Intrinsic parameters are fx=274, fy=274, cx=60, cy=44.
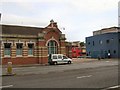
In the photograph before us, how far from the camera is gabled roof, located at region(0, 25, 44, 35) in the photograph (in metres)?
47.9

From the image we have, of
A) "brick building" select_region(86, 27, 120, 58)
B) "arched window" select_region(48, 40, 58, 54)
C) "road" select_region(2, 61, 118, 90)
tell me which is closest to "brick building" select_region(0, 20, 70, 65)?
"arched window" select_region(48, 40, 58, 54)

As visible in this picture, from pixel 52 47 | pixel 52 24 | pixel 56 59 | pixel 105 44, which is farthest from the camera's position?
pixel 105 44

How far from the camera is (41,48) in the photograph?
50.0m

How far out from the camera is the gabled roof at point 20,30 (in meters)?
47.9

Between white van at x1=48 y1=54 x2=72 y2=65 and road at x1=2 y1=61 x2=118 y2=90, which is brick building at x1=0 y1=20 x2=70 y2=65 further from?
road at x1=2 y1=61 x2=118 y2=90

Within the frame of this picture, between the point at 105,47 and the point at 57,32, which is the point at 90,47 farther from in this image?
the point at 57,32

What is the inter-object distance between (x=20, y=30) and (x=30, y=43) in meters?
3.14

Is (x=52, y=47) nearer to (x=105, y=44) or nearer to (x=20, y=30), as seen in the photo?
(x=20, y=30)

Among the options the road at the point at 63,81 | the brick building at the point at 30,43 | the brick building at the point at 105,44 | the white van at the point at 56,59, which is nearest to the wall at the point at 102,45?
the brick building at the point at 105,44

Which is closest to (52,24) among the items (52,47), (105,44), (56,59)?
(52,47)

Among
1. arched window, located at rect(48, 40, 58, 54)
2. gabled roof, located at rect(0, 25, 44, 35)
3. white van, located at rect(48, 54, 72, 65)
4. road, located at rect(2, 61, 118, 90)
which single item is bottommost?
road, located at rect(2, 61, 118, 90)

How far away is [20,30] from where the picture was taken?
49.9 meters

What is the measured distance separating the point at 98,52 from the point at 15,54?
132 feet

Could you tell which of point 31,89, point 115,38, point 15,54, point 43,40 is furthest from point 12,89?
point 115,38
